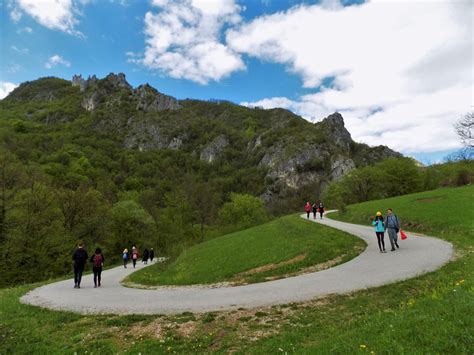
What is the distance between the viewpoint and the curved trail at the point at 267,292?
398 inches

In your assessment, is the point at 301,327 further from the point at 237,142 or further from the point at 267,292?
the point at 237,142

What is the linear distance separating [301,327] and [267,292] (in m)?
3.96

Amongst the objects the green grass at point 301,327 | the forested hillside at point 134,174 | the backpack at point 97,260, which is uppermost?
the forested hillside at point 134,174

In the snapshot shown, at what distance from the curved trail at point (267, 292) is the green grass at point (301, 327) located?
0.77 meters

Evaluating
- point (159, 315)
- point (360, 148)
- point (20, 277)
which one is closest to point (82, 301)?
point (159, 315)

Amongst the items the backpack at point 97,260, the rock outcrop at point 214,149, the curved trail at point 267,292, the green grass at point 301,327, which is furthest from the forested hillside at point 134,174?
the green grass at point 301,327

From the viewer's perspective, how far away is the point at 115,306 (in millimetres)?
11156

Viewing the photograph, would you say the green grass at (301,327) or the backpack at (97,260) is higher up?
the backpack at (97,260)

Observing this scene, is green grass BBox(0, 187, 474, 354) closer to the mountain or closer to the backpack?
the backpack

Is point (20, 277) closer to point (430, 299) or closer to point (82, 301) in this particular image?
point (82, 301)

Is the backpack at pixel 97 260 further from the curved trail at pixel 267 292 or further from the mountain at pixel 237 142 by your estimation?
the mountain at pixel 237 142

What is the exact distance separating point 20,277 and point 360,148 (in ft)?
579

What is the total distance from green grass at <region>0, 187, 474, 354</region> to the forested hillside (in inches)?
822

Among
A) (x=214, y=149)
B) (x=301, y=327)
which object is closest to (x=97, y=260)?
(x=301, y=327)
